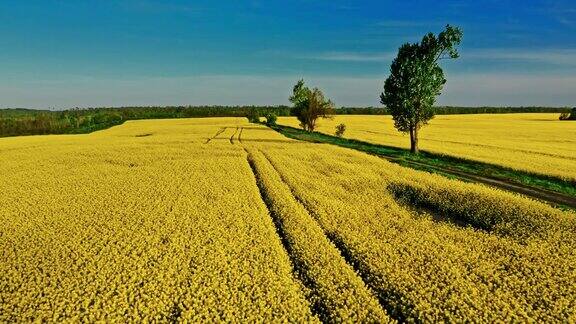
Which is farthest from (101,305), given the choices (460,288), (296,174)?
(296,174)

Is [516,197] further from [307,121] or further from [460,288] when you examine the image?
[307,121]

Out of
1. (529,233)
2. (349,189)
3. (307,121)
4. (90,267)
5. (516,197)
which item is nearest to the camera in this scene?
(90,267)

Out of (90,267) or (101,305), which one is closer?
(101,305)

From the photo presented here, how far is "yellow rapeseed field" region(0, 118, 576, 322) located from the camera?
11438 mm

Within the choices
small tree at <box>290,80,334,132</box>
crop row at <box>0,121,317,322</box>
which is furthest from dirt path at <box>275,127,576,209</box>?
small tree at <box>290,80,334,132</box>

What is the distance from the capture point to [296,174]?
3092 centimetres

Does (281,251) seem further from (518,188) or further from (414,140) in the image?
(414,140)

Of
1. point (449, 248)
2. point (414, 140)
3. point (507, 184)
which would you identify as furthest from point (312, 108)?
point (449, 248)

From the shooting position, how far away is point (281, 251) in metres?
15.6

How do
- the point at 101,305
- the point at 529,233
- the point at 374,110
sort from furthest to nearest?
1. the point at 374,110
2. the point at 529,233
3. the point at 101,305

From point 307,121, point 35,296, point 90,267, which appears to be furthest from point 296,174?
point 307,121

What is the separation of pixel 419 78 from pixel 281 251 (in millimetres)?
35343

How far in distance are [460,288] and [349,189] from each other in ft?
45.9

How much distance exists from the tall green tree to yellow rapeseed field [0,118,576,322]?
64.6ft
